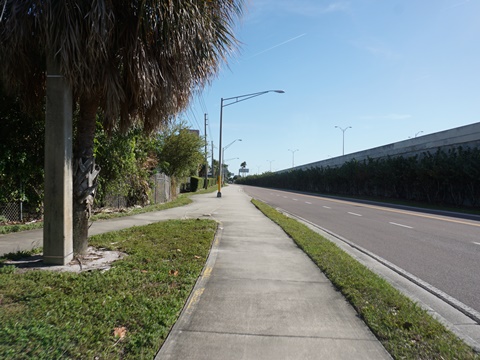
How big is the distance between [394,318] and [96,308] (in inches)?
132

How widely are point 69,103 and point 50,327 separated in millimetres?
3632

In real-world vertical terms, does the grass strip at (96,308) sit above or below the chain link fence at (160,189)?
below

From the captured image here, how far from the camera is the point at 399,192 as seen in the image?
3734 cm

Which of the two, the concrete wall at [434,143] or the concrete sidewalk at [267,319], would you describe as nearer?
the concrete sidewalk at [267,319]

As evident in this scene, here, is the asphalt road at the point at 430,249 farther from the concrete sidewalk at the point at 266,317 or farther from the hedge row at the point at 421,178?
the hedge row at the point at 421,178

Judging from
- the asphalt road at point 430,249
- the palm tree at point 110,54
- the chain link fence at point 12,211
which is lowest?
the asphalt road at point 430,249

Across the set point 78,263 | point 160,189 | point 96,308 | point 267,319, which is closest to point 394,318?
point 267,319

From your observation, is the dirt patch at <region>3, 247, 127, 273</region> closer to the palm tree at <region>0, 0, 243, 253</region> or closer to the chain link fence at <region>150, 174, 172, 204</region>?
the palm tree at <region>0, 0, 243, 253</region>

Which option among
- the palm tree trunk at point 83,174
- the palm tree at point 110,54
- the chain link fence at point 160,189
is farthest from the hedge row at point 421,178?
the palm tree trunk at point 83,174

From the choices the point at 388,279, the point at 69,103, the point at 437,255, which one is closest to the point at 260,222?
the point at 437,255

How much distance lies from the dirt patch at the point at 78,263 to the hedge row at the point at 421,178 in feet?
83.7

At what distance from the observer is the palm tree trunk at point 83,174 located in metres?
6.30

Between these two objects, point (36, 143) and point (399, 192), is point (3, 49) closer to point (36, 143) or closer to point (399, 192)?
point (36, 143)

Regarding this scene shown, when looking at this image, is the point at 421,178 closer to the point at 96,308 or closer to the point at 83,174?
the point at 83,174
